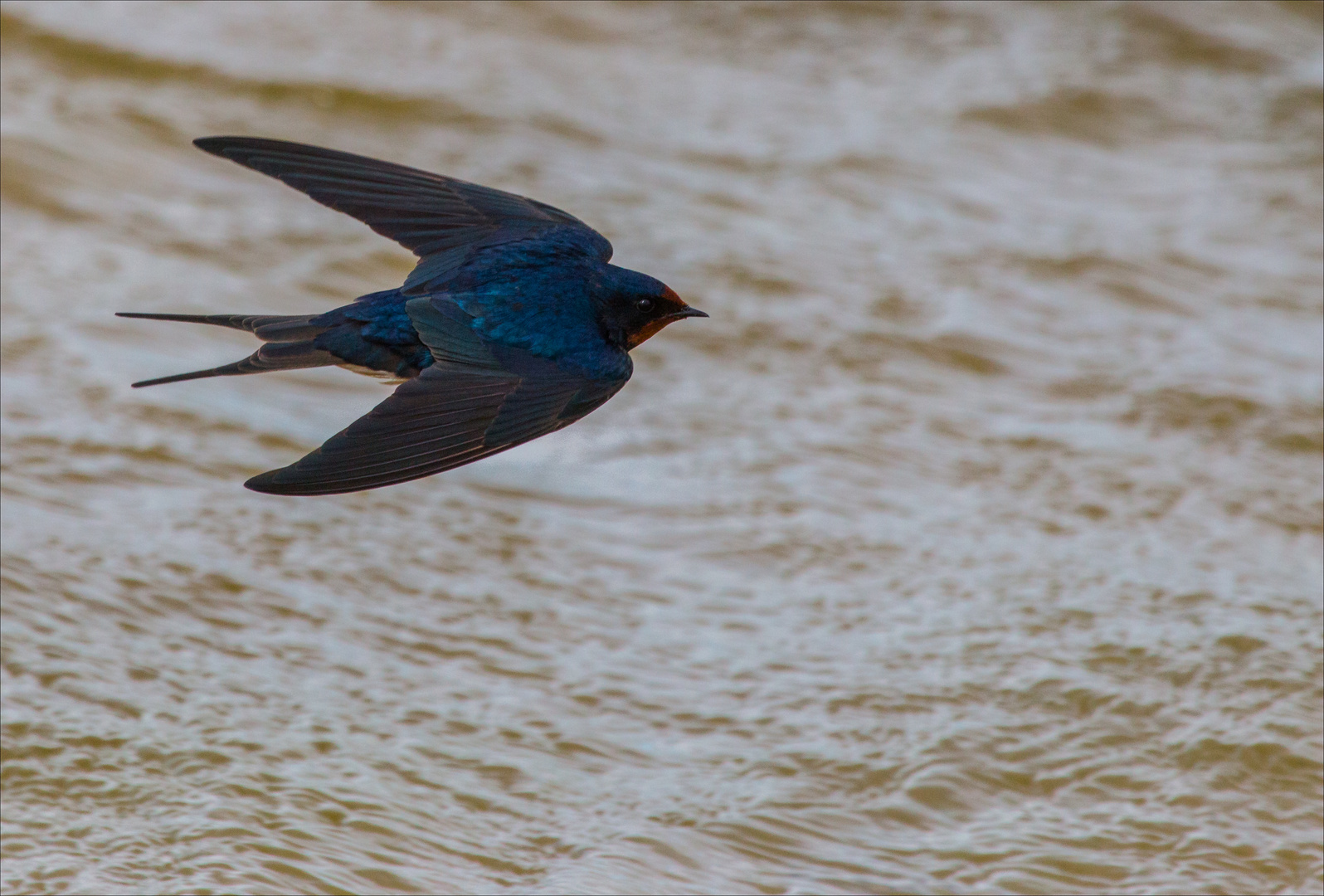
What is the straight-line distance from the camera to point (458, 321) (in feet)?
10.5

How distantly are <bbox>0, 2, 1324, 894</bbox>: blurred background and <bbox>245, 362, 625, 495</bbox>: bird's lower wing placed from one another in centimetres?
118

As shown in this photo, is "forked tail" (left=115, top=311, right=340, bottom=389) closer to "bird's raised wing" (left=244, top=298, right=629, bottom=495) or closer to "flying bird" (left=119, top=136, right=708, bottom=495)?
"flying bird" (left=119, top=136, right=708, bottom=495)

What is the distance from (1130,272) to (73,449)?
11.6ft

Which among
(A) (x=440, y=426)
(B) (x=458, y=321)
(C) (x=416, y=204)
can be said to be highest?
(C) (x=416, y=204)

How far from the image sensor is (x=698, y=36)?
25.7ft

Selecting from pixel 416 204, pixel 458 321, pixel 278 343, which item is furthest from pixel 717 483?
pixel 278 343

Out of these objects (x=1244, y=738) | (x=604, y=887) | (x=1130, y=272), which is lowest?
(x=604, y=887)

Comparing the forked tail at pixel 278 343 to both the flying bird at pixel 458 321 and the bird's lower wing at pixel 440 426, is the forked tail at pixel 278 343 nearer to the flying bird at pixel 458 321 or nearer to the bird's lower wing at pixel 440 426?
the flying bird at pixel 458 321

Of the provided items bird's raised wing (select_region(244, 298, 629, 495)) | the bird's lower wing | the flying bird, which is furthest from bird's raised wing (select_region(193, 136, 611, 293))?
the bird's lower wing

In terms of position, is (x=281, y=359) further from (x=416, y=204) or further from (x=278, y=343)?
(x=416, y=204)

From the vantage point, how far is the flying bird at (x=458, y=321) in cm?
292

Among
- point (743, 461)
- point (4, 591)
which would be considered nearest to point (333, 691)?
point (4, 591)

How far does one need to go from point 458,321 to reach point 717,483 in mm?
2276

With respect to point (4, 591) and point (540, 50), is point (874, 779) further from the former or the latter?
point (540, 50)
